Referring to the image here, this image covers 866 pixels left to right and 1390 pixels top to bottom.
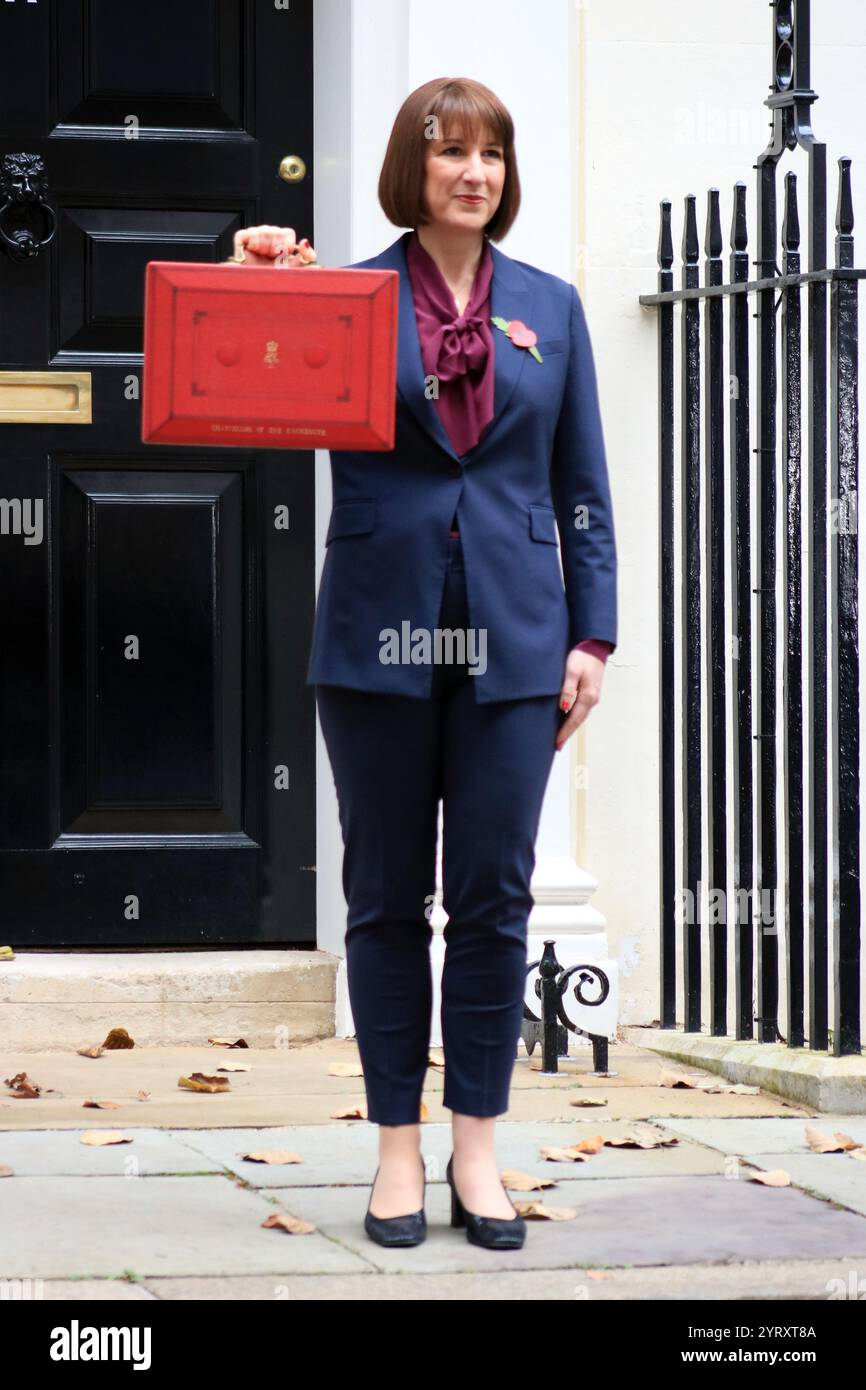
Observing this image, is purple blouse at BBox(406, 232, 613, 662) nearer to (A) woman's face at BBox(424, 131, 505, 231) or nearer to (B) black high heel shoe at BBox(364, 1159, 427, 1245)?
(A) woman's face at BBox(424, 131, 505, 231)

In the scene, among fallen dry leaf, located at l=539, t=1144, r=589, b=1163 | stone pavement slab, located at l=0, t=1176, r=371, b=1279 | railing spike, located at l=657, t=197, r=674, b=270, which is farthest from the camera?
railing spike, located at l=657, t=197, r=674, b=270

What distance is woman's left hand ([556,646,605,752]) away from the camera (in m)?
3.09

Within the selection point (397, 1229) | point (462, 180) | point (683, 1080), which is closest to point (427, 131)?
point (462, 180)

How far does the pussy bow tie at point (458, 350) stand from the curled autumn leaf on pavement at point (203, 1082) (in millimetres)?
1918

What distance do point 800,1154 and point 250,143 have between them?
9.80ft

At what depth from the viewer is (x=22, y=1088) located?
4176mm

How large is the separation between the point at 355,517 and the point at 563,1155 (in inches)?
53.4

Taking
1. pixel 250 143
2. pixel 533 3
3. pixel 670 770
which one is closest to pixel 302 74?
pixel 250 143

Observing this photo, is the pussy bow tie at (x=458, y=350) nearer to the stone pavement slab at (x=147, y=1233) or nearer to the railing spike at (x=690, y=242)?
the stone pavement slab at (x=147, y=1233)

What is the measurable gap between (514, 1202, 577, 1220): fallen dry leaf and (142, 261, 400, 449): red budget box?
4.26 ft

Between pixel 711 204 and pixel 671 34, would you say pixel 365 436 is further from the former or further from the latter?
pixel 671 34

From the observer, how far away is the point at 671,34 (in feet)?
17.1

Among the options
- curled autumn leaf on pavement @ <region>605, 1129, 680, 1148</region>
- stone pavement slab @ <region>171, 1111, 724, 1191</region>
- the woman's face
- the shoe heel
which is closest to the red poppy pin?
the woman's face

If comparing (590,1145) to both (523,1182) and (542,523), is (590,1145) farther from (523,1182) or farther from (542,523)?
(542,523)
